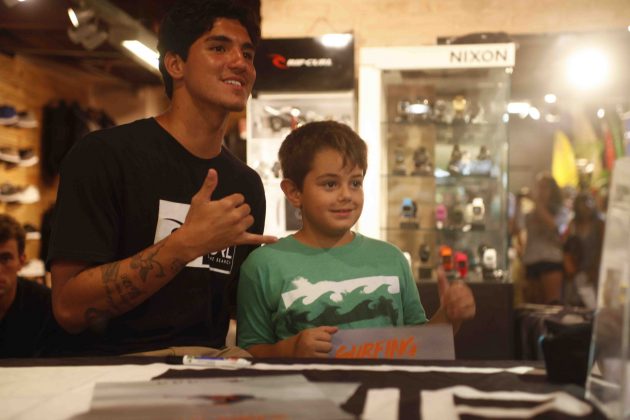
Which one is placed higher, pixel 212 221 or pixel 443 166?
pixel 443 166

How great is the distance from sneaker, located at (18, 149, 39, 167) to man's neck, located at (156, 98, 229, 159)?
6.06 metres

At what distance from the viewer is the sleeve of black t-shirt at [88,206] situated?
1.60 metres

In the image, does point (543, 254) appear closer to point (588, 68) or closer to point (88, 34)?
point (588, 68)

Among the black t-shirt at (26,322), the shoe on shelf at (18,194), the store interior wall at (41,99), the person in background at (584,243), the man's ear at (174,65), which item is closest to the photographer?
the man's ear at (174,65)

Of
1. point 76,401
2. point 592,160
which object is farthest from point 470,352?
point 592,160

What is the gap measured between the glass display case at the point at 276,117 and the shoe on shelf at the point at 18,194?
155 inches

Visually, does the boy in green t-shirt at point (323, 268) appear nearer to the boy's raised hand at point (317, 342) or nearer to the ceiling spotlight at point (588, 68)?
the boy's raised hand at point (317, 342)

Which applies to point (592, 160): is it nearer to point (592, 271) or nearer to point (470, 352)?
point (592, 271)

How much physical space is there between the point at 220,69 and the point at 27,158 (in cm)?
625

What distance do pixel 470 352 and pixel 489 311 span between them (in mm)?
264

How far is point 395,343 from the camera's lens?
49.3 inches

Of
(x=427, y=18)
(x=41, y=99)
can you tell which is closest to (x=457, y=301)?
(x=427, y=18)

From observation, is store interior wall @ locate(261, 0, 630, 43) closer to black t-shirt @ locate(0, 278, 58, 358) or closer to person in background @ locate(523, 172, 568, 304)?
person in background @ locate(523, 172, 568, 304)

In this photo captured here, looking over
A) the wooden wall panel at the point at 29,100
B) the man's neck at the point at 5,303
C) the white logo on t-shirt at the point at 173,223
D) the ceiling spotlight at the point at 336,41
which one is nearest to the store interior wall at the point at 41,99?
the wooden wall panel at the point at 29,100
